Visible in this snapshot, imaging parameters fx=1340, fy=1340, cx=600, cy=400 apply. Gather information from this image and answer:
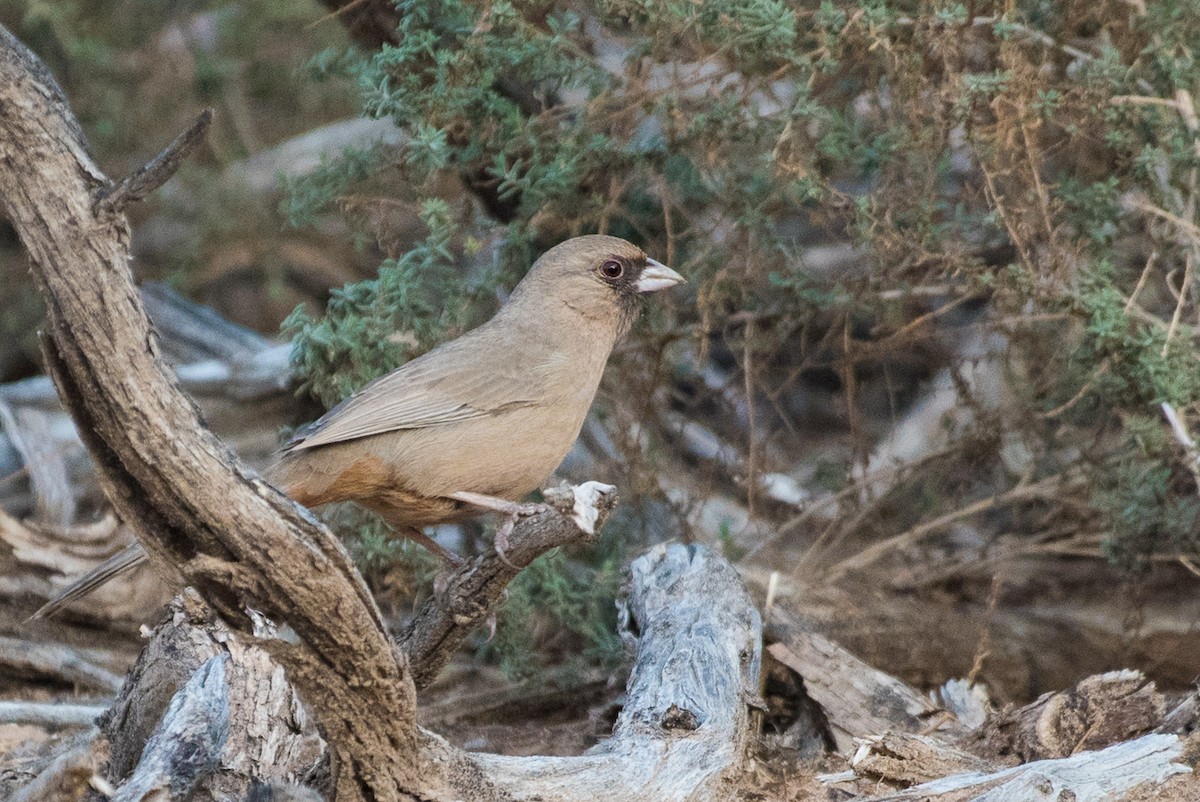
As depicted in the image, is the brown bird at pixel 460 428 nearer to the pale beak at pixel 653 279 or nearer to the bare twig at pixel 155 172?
the pale beak at pixel 653 279

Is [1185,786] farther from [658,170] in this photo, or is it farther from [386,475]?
[658,170]

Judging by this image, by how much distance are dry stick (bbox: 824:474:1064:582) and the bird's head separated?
77.8 inches

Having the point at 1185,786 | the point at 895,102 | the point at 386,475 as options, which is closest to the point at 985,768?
the point at 1185,786

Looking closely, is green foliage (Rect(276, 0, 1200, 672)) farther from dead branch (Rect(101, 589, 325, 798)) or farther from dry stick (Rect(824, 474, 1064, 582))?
dead branch (Rect(101, 589, 325, 798))

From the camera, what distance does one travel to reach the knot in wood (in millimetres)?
4012

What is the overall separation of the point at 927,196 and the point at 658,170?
1164 millimetres

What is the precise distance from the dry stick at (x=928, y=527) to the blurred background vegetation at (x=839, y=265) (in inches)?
0.7

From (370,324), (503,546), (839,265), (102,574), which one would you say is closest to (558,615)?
(370,324)

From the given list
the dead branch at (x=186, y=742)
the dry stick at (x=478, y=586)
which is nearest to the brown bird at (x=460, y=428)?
the dry stick at (x=478, y=586)

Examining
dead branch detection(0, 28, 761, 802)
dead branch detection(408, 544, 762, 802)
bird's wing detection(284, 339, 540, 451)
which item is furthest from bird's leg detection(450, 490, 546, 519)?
dead branch detection(0, 28, 761, 802)

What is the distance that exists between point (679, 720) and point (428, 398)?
1.41m

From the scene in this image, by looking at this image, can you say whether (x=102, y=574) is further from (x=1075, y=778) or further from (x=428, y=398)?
(x=1075, y=778)

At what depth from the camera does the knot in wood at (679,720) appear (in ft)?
13.2

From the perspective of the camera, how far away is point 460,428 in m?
4.56
